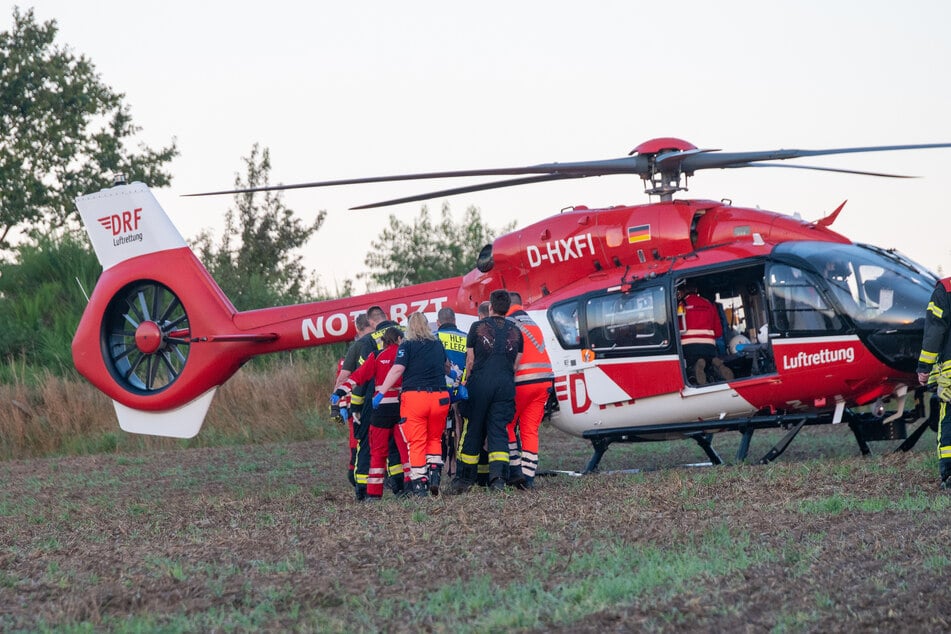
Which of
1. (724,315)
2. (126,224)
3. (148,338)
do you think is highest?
(126,224)

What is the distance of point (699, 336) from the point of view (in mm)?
11789

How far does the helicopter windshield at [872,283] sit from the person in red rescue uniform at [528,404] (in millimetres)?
2514

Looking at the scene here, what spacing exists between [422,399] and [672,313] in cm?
277

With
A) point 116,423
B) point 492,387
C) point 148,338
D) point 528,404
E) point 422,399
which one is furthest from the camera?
point 116,423

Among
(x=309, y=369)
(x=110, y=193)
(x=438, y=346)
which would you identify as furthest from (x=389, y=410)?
(x=309, y=369)

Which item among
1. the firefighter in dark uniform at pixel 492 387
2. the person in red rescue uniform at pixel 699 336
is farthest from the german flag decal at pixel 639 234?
the firefighter in dark uniform at pixel 492 387

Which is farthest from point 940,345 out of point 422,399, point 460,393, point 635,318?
point 422,399

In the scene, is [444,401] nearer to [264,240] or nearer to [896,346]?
[896,346]

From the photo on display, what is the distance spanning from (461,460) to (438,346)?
1.22m

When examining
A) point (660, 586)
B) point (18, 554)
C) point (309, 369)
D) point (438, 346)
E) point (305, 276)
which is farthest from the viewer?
point (305, 276)

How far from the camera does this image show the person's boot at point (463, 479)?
36.6 ft

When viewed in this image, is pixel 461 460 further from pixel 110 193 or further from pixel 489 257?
pixel 110 193

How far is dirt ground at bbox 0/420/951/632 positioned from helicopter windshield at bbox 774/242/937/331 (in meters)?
1.30

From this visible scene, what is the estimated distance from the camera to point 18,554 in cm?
814
